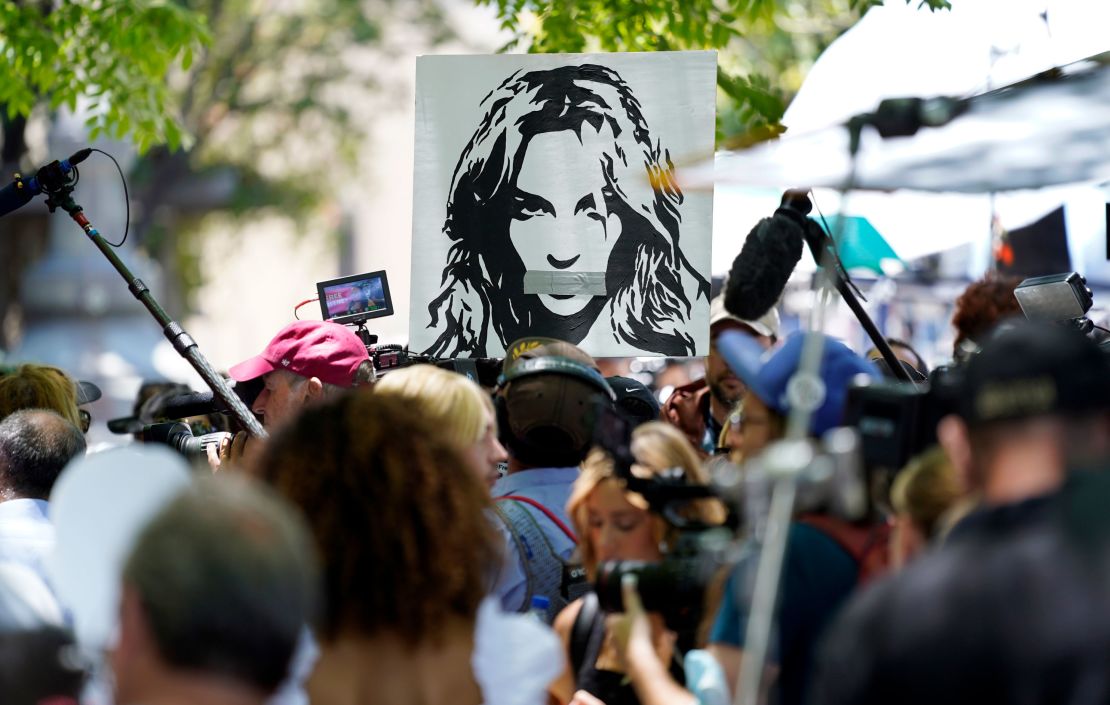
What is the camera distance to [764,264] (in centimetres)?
427

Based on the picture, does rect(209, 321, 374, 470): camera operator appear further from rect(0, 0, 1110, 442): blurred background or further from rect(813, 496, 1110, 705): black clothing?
rect(813, 496, 1110, 705): black clothing

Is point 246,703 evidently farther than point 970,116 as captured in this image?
No

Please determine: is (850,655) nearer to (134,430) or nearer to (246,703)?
(246,703)

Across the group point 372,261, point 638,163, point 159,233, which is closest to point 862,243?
point 638,163

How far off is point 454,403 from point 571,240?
2.00 meters

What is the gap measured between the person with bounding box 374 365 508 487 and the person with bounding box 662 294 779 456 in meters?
2.38

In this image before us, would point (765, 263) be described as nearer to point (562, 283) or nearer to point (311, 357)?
point (562, 283)

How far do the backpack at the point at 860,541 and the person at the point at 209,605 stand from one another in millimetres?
1253

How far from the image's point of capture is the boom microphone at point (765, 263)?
4262 millimetres

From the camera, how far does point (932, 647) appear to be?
237 centimetres

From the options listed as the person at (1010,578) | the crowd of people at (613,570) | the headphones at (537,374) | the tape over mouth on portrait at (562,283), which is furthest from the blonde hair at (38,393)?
the person at (1010,578)

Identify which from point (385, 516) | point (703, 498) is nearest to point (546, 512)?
point (703, 498)

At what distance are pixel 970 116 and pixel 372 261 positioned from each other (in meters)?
46.4

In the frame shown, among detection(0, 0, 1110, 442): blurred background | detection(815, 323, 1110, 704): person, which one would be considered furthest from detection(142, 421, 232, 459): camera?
detection(815, 323, 1110, 704): person
